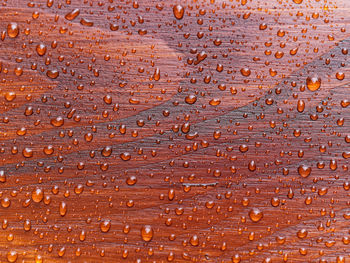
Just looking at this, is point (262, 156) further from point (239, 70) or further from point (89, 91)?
point (89, 91)

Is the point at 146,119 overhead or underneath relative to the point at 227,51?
underneath

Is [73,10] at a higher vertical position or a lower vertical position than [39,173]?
higher

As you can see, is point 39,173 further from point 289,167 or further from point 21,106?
point 289,167

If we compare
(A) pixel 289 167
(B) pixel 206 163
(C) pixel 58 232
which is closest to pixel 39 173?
Result: (C) pixel 58 232

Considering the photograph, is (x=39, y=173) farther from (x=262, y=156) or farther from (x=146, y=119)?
(x=262, y=156)

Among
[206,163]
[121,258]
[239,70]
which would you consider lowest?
[121,258]

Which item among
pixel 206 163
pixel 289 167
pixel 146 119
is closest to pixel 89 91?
pixel 146 119
